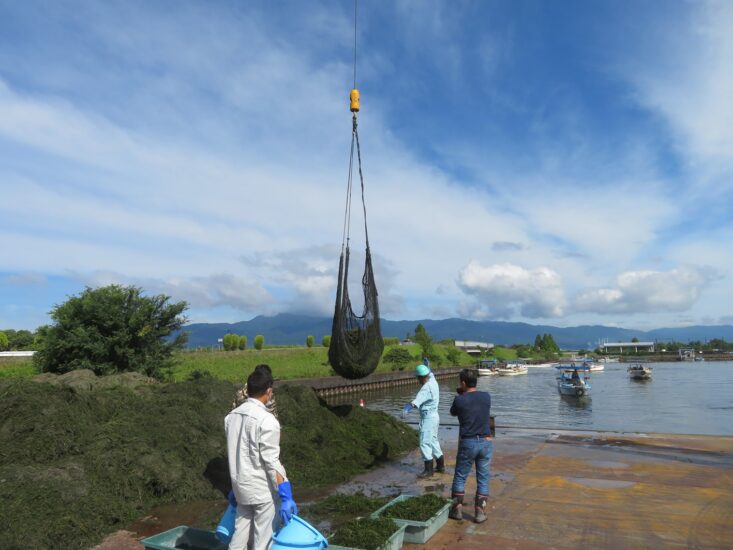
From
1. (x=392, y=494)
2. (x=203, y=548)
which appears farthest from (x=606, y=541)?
(x=203, y=548)

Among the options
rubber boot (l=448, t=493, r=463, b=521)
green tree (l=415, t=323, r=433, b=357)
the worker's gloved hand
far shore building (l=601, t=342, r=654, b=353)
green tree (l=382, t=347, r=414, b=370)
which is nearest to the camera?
the worker's gloved hand

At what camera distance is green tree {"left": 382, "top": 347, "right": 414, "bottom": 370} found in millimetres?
49919

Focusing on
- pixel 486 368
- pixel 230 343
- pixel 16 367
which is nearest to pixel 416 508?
pixel 16 367

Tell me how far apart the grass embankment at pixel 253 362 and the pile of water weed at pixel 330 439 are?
16.2 metres

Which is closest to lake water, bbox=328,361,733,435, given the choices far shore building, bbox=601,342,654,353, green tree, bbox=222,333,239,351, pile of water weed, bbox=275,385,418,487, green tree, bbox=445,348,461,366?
pile of water weed, bbox=275,385,418,487

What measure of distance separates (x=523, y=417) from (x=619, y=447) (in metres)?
13.7

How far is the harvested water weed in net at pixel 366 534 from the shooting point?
146 inches

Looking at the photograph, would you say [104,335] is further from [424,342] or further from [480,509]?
[424,342]

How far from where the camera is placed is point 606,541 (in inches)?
167

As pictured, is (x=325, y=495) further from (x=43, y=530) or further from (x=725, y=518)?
(x=725, y=518)

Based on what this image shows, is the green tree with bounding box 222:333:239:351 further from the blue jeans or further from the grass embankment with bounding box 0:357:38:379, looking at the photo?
the blue jeans

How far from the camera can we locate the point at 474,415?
16.1ft

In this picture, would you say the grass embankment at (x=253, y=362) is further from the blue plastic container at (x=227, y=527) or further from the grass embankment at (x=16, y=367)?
the blue plastic container at (x=227, y=527)

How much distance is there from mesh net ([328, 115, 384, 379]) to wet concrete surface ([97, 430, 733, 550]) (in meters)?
1.66
